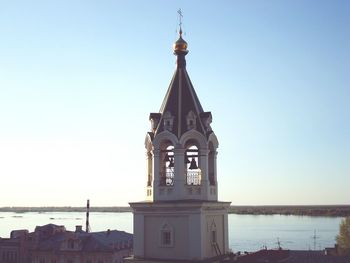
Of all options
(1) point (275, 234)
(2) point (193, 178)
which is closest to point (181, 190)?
(2) point (193, 178)

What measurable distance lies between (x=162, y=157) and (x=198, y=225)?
117 inches

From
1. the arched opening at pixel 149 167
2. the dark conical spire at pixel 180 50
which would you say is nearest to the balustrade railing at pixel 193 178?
the arched opening at pixel 149 167

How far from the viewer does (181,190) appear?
16.0 metres

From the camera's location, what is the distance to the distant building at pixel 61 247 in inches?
1720

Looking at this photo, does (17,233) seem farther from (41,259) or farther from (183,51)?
(183,51)

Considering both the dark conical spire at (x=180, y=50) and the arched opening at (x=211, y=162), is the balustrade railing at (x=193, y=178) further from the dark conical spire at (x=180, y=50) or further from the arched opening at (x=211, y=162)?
the dark conical spire at (x=180, y=50)

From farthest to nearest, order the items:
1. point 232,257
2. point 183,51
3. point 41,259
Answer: point 41,259, point 183,51, point 232,257

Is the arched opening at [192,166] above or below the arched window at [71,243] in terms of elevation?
above

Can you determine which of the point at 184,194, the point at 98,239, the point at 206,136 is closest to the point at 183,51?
the point at 206,136

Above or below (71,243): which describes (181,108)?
above

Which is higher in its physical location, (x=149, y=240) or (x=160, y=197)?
(x=160, y=197)

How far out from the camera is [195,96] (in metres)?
17.8

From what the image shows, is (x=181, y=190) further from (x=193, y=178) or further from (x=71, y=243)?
(x=71, y=243)

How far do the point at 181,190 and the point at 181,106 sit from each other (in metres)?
3.14
